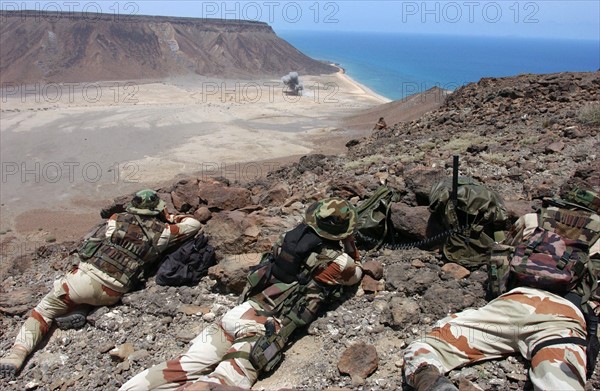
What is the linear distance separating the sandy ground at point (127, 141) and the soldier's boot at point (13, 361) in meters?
5.79

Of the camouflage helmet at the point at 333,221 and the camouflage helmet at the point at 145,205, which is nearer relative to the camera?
the camouflage helmet at the point at 333,221

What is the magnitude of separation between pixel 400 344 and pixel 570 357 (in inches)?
43.3

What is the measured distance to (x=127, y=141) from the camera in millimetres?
19891

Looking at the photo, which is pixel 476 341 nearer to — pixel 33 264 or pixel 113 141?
pixel 33 264

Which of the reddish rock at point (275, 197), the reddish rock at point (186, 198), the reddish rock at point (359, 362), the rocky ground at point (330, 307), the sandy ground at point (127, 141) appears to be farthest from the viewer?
the sandy ground at point (127, 141)

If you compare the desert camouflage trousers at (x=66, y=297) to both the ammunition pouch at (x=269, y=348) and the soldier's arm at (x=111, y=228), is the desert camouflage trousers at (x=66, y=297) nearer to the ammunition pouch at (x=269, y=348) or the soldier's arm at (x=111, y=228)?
the soldier's arm at (x=111, y=228)

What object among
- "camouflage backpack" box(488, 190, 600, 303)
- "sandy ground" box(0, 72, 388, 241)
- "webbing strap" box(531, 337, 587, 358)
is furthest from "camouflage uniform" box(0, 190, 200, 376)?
"sandy ground" box(0, 72, 388, 241)

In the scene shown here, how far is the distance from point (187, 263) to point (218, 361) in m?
1.43

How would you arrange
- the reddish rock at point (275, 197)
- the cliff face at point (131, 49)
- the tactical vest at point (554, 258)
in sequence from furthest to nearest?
the cliff face at point (131, 49) < the reddish rock at point (275, 197) < the tactical vest at point (554, 258)

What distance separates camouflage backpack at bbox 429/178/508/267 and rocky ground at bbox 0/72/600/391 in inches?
5.7

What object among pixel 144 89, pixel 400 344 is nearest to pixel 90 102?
pixel 144 89

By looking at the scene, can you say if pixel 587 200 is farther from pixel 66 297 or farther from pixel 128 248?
pixel 66 297

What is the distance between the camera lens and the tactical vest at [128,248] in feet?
14.6

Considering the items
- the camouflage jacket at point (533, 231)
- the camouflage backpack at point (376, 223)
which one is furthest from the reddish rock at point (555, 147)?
the camouflage jacket at point (533, 231)
